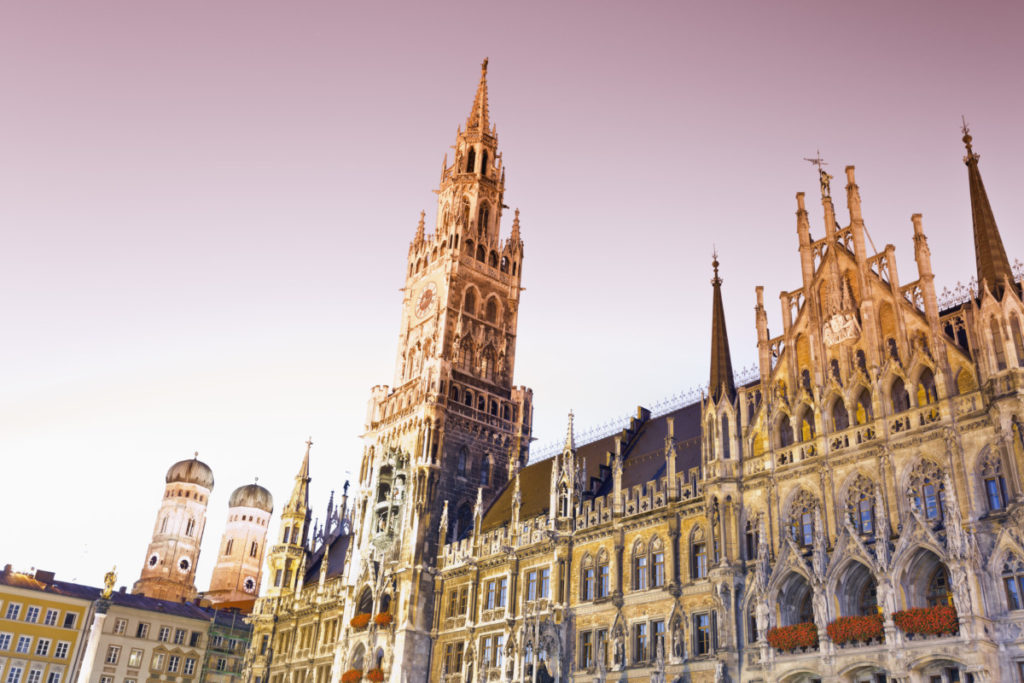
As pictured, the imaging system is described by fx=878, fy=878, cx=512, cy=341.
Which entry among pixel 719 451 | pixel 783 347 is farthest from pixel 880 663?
pixel 783 347

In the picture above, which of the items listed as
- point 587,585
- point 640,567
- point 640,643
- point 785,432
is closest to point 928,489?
point 785,432

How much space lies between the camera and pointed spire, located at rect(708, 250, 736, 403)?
4166cm

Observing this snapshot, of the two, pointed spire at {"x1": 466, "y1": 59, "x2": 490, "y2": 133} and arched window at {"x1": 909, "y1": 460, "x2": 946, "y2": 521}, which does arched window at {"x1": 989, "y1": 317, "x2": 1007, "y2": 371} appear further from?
pointed spire at {"x1": 466, "y1": 59, "x2": 490, "y2": 133}

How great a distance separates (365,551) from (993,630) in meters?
40.5

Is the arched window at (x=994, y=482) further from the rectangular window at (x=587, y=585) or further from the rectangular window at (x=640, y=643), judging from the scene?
the rectangular window at (x=587, y=585)

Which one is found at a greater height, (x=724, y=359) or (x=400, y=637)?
(x=724, y=359)

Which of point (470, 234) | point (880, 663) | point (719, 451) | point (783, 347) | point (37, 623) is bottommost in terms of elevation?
point (880, 663)

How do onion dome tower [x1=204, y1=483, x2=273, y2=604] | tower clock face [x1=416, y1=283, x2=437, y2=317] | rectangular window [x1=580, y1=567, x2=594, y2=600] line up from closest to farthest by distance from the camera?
rectangular window [x1=580, y1=567, x2=594, y2=600] < tower clock face [x1=416, y1=283, x2=437, y2=317] < onion dome tower [x1=204, y1=483, x2=273, y2=604]

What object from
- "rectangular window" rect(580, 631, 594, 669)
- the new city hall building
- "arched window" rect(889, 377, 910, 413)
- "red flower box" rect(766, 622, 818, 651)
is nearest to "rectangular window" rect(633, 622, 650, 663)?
the new city hall building

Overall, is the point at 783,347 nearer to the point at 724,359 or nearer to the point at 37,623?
the point at 724,359

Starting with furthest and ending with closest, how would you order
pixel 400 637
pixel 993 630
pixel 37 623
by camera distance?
1. pixel 37 623
2. pixel 400 637
3. pixel 993 630

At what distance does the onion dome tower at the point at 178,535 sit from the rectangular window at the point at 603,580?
292 feet

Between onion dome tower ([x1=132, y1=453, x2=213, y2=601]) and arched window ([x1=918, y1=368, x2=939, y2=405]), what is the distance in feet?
348

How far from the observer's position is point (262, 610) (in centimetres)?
7156
